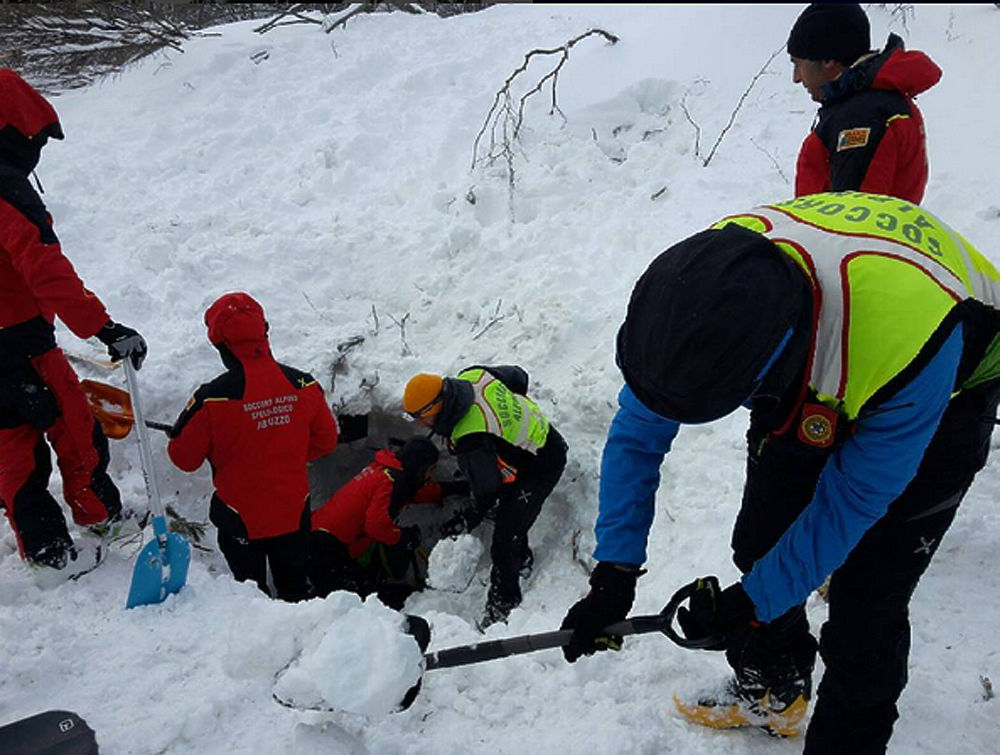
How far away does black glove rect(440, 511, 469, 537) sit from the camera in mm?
5234

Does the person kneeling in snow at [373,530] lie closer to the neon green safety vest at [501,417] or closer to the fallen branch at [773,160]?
the neon green safety vest at [501,417]

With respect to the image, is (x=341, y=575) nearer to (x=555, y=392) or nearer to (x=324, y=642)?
(x=555, y=392)

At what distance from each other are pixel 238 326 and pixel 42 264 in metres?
0.81

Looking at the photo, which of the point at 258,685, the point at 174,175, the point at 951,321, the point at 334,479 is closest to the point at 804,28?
the point at 951,321

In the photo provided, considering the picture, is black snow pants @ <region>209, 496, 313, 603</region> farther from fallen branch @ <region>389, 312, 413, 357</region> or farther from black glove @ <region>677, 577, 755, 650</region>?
black glove @ <region>677, 577, 755, 650</region>

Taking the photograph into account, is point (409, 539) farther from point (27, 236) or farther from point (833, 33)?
point (833, 33)

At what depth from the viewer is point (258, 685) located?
93.2 inches

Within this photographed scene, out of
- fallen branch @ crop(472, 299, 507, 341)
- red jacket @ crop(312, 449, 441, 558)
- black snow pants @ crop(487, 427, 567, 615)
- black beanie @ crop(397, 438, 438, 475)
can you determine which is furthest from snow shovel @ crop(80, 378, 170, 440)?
fallen branch @ crop(472, 299, 507, 341)

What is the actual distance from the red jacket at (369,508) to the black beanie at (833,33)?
324cm

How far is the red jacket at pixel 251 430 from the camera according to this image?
346 centimetres

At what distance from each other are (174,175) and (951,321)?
21.5 ft

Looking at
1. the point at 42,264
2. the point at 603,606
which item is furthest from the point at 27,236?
the point at 603,606

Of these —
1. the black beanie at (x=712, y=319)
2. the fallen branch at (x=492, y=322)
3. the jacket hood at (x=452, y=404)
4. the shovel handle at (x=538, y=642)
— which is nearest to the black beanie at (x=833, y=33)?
the black beanie at (x=712, y=319)

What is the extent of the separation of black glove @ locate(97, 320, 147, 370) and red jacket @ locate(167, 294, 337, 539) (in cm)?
32
